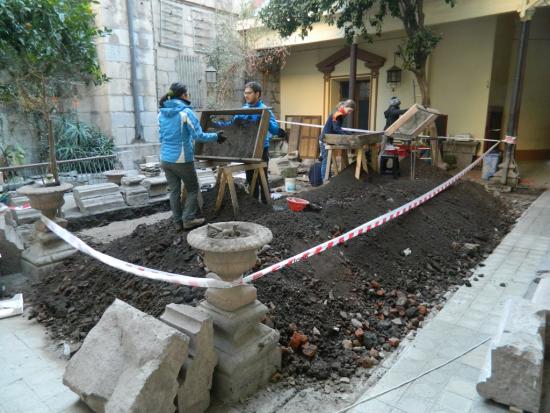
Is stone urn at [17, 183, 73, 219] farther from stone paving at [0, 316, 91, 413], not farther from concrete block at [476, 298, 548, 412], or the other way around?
concrete block at [476, 298, 548, 412]

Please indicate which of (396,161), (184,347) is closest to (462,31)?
(396,161)

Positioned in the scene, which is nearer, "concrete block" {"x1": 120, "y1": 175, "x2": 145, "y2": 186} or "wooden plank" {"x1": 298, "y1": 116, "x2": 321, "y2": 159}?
"concrete block" {"x1": 120, "y1": 175, "x2": 145, "y2": 186}

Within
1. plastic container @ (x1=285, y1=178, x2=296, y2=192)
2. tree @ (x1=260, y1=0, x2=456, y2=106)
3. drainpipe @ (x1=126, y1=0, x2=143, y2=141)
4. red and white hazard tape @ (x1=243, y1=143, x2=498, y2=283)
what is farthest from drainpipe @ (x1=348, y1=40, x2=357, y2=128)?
drainpipe @ (x1=126, y1=0, x2=143, y2=141)

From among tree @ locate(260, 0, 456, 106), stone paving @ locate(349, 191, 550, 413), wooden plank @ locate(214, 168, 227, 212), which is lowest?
stone paving @ locate(349, 191, 550, 413)

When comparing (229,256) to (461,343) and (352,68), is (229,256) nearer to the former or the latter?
(461,343)

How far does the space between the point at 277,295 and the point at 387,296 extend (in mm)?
1210

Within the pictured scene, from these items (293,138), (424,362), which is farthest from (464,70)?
(424,362)

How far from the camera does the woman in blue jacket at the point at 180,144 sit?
440cm

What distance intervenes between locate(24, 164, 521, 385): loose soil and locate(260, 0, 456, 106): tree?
4595mm

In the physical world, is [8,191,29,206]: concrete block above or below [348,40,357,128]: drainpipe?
below

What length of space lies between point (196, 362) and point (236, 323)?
367mm

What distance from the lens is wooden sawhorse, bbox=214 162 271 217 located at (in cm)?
489

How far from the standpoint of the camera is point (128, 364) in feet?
7.53

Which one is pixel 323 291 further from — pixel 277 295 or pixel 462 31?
pixel 462 31
